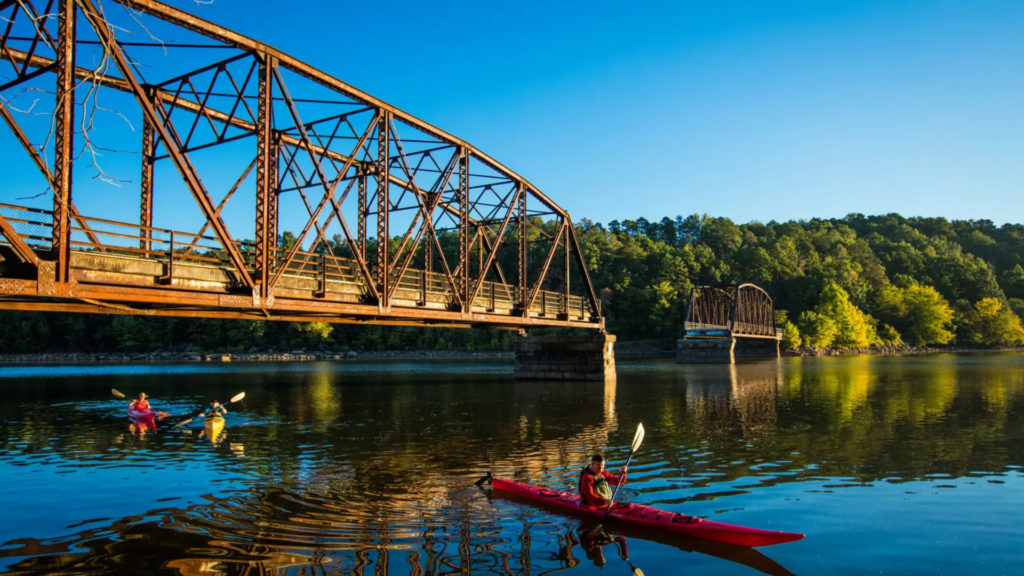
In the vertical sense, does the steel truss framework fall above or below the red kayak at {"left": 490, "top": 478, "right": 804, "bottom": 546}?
above

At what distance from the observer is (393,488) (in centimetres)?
1577

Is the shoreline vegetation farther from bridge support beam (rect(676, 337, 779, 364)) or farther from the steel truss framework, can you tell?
bridge support beam (rect(676, 337, 779, 364))

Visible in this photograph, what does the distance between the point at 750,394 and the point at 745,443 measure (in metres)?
21.7

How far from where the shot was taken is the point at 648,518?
1215 cm

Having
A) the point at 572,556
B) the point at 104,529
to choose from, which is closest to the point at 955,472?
the point at 572,556

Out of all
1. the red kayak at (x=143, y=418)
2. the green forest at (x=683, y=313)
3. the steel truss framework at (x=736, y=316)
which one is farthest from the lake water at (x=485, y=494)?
the green forest at (x=683, y=313)

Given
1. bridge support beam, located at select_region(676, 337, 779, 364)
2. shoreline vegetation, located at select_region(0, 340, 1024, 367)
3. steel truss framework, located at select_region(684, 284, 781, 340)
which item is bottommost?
shoreline vegetation, located at select_region(0, 340, 1024, 367)

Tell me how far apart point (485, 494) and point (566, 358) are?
3955cm

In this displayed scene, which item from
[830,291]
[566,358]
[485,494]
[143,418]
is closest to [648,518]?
[485,494]

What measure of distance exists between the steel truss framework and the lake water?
6824 centimetres

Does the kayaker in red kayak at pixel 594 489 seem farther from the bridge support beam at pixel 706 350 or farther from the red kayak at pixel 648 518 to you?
the bridge support beam at pixel 706 350

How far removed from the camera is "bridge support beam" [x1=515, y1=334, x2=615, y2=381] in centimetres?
5234

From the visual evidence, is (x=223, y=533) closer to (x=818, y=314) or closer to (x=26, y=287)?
(x=26, y=287)

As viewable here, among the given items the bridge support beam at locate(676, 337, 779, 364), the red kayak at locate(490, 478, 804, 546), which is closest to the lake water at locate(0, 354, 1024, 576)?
the red kayak at locate(490, 478, 804, 546)
